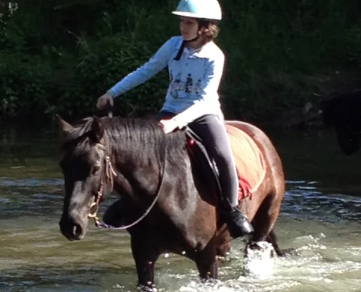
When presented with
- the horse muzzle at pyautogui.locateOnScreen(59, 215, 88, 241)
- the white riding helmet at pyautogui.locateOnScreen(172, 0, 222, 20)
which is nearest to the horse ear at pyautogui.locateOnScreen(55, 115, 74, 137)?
the horse muzzle at pyautogui.locateOnScreen(59, 215, 88, 241)

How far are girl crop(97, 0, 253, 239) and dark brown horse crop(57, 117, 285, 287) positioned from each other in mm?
156

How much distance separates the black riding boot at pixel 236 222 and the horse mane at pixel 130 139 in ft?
2.05

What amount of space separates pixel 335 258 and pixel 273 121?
1196cm

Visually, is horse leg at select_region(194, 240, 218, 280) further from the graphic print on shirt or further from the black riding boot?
the graphic print on shirt

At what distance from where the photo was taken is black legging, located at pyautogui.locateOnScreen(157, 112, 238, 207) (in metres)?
6.71

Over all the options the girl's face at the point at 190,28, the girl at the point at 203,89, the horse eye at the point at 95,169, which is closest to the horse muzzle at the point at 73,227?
the horse eye at the point at 95,169

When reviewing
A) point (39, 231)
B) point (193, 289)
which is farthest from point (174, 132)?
point (39, 231)

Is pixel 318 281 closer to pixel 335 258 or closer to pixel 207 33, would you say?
pixel 335 258

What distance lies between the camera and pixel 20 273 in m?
8.12

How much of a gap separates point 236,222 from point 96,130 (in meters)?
1.43

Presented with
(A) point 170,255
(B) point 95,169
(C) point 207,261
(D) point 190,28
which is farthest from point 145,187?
(A) point 170,255

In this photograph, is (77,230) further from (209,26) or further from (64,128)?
(209,26)

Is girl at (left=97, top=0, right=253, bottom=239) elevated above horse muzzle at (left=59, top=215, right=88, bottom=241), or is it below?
above

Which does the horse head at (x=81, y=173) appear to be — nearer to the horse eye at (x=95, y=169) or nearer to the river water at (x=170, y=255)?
the horse eye at (x=95, y=169)
